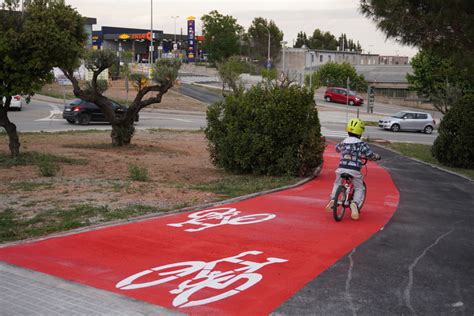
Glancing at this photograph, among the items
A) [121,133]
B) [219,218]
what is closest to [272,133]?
[219,218]

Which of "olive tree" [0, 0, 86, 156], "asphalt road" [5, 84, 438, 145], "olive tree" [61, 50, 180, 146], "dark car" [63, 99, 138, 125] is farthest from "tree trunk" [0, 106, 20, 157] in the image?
"dark car" [63, 99, 138, 125]

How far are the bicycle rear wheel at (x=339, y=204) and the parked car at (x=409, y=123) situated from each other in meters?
32.9

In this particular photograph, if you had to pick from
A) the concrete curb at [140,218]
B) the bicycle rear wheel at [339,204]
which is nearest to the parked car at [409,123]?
the concrete curb at [140,218]

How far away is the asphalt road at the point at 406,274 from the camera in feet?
17.4

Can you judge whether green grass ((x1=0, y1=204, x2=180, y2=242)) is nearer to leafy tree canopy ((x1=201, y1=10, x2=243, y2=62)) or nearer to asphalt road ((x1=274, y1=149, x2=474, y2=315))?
asphalt road ((x1=274, y1=149, x2=474, y2=315))

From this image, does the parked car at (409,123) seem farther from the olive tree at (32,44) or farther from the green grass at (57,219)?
the green grass at (57,219)

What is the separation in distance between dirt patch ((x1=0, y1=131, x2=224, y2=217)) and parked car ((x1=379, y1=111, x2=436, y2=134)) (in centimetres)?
2059

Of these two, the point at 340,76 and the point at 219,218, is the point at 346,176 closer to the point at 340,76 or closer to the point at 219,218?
the point at 219,218

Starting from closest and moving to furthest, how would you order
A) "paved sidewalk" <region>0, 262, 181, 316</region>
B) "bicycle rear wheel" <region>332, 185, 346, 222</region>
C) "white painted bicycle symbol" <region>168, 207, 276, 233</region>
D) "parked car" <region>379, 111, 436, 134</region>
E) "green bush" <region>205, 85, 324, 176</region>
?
1. "paved sidewalk" <region>0, 262, 181, 316</region>
2. "white painted bicycle symbol" <region>168, 207, 276, 233</region>
3. "bicycle rear wheel" <region>332, 185, 346, 222</region>
4. "green bush" <region>205, 85, 324, 176</region>
5. "parked car" <region>379, 111, 436, 134</region>

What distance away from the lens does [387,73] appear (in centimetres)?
7888

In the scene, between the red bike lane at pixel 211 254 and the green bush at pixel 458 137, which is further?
the green bush at pixel 458 137

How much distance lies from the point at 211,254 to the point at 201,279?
0.99 meters

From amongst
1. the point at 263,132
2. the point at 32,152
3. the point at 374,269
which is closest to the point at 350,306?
the point at 374,269

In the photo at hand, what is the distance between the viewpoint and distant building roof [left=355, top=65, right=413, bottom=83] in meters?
76.2
